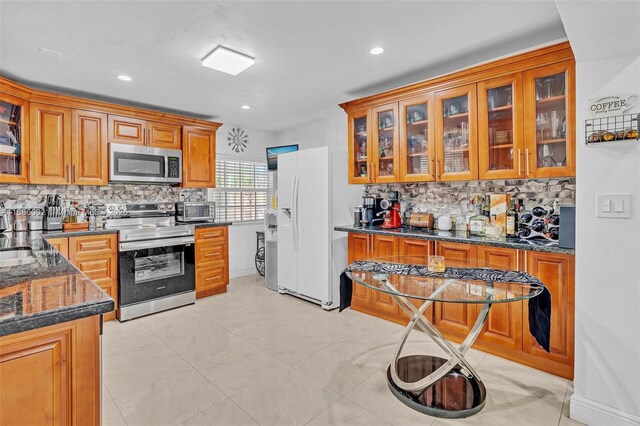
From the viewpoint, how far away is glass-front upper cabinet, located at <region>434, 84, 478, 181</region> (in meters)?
3.04

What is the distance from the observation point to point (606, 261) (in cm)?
191

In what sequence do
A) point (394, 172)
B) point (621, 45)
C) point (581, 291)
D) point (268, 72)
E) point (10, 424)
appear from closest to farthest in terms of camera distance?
point (10, 424)
point (621, 45)
point (581, 291)
point (268, 72)
point (394, 172)

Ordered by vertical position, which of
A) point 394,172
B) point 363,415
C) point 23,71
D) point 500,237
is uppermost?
point 23,71

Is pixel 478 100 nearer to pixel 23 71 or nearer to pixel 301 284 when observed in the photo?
pixel 301 284

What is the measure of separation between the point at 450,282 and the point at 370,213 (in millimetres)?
1951

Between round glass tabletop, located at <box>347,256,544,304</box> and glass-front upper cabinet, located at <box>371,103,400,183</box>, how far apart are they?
1402 mm

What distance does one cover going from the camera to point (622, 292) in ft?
6.09

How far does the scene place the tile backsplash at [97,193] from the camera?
3.64m

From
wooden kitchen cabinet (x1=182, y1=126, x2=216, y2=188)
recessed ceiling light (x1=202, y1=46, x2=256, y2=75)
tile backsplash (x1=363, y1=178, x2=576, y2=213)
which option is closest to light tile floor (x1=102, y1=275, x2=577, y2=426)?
tile backsplash (x1=363, y1=178, x2=576, y2=213)

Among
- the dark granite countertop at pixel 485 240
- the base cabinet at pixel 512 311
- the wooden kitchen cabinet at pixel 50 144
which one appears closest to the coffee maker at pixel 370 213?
the dark granite countertop at pixel 485 240

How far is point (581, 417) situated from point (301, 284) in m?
2.89

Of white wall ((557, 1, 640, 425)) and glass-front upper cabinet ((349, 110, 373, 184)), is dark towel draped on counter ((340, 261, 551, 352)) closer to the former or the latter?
white wall ((557, 1, 640, 425))

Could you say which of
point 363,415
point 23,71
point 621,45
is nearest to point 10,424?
point 363,415

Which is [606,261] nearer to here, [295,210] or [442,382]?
[442,382]
